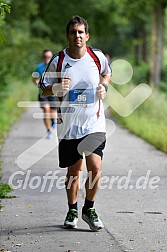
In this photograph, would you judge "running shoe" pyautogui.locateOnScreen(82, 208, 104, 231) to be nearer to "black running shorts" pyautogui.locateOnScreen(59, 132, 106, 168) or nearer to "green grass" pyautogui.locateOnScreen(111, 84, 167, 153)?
"black running shorts" pyautogui.locateOnScreen(59, 132, 106, 168)

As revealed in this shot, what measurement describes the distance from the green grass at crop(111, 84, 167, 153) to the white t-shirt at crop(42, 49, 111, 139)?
757 centimetres

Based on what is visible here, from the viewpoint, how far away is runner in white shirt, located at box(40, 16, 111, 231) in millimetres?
8000

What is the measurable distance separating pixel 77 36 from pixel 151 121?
14.6 m

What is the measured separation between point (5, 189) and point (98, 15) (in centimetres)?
4186

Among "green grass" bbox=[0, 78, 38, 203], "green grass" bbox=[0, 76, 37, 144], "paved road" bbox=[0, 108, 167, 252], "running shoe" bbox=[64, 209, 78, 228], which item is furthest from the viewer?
"green grass" bbox=[0, 76, 37, 144]

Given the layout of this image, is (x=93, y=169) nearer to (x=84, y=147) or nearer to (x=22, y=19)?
(x=84, y=147)

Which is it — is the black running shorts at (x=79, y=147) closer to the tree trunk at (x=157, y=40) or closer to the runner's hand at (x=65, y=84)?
the runner's hand at (x=65, y=84)

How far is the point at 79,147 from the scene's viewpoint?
8.11 m

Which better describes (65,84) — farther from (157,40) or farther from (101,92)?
(157,40)

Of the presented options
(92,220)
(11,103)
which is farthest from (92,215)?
(11,103)

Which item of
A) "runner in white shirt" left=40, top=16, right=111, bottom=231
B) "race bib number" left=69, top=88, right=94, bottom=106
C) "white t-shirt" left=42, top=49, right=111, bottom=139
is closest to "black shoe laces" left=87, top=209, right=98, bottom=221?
"runner in white shirt" left=40, top=16, right=111, bottom=231

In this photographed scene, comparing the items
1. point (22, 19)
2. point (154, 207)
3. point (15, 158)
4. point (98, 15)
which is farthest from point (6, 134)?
point (98, 15)

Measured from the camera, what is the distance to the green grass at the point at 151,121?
17.3 meters

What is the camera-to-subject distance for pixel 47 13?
48.0 meters
